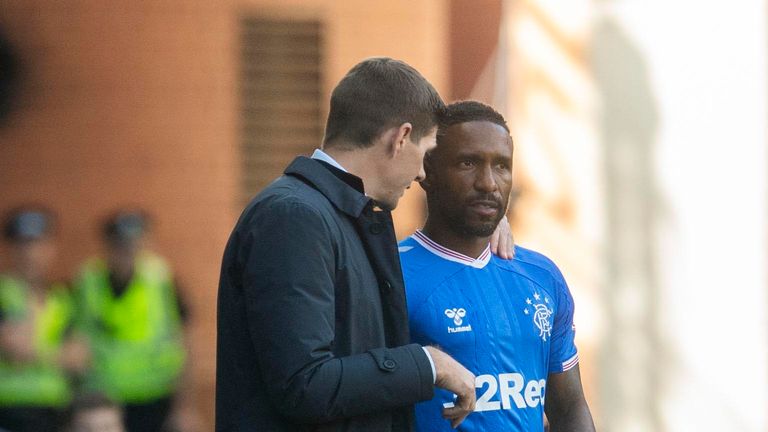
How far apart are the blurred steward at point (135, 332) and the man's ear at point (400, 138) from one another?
3.91 metres

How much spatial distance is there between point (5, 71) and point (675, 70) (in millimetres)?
4262

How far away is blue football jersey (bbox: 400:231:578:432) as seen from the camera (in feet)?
11.4

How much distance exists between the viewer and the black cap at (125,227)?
6843mm

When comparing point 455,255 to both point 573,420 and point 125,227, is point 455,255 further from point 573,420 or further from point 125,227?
point 125,227

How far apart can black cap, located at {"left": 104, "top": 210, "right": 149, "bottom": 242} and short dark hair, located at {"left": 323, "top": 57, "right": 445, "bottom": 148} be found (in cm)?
401

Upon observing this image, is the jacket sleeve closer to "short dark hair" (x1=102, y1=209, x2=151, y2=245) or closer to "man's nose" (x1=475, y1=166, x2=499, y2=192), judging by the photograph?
"man's nose" (x1=475, y1=166, x2=499, y2=192)

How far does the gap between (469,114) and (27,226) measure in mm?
3435

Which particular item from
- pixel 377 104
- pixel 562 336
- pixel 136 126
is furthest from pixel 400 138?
pixel 136 126

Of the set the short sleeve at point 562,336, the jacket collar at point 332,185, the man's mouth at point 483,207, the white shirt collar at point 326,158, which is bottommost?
the short sleeve at point 562,336

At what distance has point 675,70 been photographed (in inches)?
329

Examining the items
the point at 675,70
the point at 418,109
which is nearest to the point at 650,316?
the point at 675,70

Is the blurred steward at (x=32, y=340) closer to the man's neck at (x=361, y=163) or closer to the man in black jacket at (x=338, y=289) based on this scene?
the man in black jacket at (x=338, y=289)

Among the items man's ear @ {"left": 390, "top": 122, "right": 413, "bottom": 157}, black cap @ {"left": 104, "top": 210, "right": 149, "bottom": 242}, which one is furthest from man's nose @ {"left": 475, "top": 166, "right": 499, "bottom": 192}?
black cap @ {"left": 104, "top": 210, "right": 149, "bottom": 242}

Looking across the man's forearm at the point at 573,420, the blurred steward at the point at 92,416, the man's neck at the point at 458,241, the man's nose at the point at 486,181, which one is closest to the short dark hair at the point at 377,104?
the man's nose at the point at 486,181
